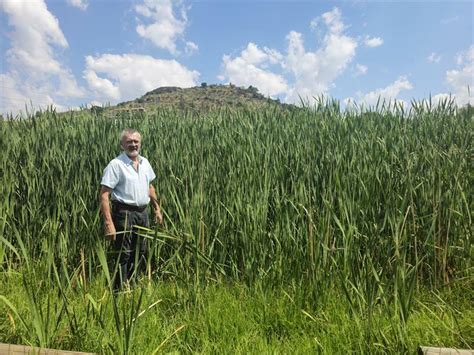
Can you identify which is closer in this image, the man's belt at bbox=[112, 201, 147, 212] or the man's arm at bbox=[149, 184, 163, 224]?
the man's belt at bbox=[112, 201, 147, 212]

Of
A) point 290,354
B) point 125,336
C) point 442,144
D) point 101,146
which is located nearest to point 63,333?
point 125,336

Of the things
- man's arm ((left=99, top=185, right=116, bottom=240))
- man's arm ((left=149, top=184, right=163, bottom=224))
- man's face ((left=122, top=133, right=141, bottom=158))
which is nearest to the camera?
man's arm ((left=99, top=185, right=116, bottom=240))

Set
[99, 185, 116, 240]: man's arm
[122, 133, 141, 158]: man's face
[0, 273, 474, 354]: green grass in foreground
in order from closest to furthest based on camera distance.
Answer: [0, 273, 474, 354]: green grass in foreground, [99, 185, 116, 240]: man's arm, [122, 133, 141, 158]: man's face

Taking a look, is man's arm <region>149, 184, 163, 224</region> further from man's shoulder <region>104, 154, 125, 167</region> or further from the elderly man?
man's shoulder <region>104, 154, 125, 167</region>

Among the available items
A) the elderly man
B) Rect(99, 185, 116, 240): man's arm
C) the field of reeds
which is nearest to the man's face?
the elderly man

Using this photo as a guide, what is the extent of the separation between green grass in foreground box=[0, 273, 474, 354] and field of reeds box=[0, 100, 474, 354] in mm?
11

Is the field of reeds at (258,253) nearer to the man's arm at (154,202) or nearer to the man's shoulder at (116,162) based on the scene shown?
the man's arm at (154,202)

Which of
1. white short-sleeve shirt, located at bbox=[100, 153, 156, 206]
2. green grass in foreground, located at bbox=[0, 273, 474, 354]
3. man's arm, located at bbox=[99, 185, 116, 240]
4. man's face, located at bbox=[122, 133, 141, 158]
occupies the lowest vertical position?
green grass in foreground, located at bbox=[0, 273, 474, 354]

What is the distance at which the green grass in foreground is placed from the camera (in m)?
1.93

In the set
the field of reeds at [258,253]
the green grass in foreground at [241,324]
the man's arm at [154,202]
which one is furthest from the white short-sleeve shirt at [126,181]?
the green grass in foreground at [241,324]

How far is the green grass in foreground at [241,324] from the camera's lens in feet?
6.33

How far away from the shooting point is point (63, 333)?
1953 mm

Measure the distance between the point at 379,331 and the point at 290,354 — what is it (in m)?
0.49

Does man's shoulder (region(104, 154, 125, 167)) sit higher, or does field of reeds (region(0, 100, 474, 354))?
man's shoulder (region(104, 154, 125, 167))
